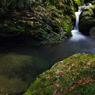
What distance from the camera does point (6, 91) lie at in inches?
147

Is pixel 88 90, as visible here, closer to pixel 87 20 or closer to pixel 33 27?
pixel 33 27

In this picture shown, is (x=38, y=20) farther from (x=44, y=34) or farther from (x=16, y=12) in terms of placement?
(x=16, y=12)

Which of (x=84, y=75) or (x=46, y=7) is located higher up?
(x=46, y=7)

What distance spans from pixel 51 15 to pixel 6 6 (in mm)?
5035

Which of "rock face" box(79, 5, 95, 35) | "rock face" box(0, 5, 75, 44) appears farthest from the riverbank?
"rock face" box(79, 5, 95, 35)

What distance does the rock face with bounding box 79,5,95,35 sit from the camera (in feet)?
37.9

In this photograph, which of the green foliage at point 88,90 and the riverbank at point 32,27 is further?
the riverbank at point 32,27

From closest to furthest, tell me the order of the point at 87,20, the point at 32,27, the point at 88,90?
the point at 88,90
the point at 32,27
the point at 87,20

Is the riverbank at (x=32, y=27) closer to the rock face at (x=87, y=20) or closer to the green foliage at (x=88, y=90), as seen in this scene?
the rock face at (x=87, y=20)

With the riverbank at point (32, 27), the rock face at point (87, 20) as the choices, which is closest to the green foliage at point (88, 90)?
the riverbank at point (32, 27)

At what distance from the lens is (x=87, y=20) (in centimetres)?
1170

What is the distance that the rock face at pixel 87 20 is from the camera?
11.6 meters

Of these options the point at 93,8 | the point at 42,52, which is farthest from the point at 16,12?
the point at 93,8

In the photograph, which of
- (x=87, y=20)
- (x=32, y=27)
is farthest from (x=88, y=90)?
(x=87, y=20)
